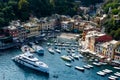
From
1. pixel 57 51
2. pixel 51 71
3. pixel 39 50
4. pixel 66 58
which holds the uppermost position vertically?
pixel 39 50

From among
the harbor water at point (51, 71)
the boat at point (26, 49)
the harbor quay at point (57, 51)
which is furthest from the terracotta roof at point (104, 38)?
the boat at point (26, 49)

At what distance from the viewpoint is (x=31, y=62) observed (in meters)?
39.3

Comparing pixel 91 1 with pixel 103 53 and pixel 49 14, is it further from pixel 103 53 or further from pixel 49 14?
pixel 103 53

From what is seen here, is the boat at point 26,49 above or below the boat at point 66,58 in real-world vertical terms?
above

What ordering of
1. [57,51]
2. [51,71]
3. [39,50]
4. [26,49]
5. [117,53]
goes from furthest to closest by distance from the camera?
[57,51], [26,49], [39,50], [117,53], [51,71]

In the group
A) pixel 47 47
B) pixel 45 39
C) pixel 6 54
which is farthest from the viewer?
pixel 45 39

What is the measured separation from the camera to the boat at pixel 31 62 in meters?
38.4

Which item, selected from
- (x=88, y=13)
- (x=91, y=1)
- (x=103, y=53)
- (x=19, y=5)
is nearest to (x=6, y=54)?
(x=103, y=53)

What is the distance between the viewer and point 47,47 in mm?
47406

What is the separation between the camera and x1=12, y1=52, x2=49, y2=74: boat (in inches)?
1511

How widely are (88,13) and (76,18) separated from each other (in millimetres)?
8095

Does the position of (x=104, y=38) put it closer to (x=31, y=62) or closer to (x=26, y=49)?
(x=26, y=49)

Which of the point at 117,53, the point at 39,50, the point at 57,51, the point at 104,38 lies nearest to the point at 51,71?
the point at 39,50

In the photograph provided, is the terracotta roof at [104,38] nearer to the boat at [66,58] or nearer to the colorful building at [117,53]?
the colorful building at [117,53]
